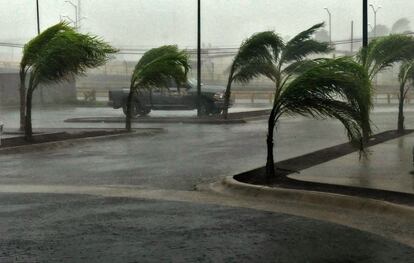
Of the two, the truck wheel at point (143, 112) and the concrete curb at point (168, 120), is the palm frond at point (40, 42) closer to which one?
the concrete curb at point (168, 120)

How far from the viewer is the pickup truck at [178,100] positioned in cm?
2880

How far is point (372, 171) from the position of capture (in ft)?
33.6

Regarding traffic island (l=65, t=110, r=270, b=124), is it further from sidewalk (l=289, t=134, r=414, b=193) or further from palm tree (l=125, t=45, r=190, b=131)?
sidewalk (l=289, t=134, r=414, b=193)

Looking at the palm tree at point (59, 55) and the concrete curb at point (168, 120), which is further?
the concrete curb at point (168, 120)

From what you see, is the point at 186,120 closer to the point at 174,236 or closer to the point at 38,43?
the point at 38,43

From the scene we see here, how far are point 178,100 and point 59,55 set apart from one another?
13.0 m

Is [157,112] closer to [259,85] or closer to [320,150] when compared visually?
[320,150]

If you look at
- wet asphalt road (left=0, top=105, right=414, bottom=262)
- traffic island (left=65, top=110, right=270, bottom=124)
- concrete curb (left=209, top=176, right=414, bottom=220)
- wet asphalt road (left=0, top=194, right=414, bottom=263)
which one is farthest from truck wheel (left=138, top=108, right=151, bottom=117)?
wet asphalt road (left=0, top=194, right=414, bottom=263)

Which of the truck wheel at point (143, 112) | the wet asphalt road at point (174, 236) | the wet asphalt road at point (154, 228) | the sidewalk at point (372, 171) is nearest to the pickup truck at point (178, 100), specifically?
the truck wheel at point (143, 112)

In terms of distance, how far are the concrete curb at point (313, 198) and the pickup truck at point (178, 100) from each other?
19.1 m

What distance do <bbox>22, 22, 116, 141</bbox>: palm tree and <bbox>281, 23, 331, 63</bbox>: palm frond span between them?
11732 millimetres

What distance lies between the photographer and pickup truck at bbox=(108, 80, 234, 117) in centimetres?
2880

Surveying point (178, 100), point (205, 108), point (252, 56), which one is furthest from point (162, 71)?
point (178, 100)

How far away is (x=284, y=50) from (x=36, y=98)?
25528mm
